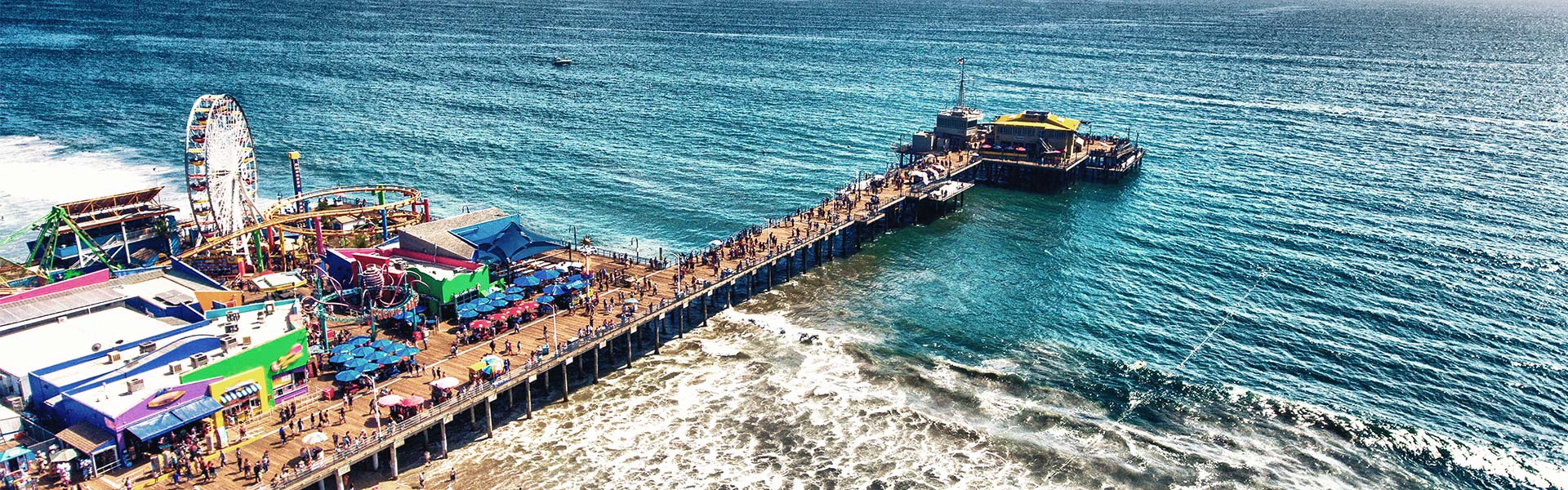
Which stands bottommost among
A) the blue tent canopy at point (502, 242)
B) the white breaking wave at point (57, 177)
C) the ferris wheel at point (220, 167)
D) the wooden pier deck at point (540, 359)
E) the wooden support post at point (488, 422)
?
the wooden support post at point (488, 422)

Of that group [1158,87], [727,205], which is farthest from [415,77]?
[1158,87]

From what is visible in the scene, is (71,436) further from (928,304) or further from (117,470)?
(928,304)

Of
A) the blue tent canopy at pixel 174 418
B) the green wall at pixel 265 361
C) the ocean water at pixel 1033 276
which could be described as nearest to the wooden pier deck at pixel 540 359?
the blue tent canopy at pixel 174 418

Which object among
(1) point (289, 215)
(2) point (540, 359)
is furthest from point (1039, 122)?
(1) point (289, 215)

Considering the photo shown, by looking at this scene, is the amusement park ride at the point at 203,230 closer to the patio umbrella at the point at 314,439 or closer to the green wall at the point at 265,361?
the green wall at the point at 265,361

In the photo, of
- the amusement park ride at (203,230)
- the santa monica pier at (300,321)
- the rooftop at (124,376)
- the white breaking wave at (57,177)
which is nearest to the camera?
the rooftop at (124,376)

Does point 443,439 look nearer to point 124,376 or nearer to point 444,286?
point 444,286

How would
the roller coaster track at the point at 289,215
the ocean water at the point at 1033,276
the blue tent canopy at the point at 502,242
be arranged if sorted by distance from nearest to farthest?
the ocean water at the point at 1033,276 → the roller coaster track at the point at 289,215 → the blue tent canopy at the point at 502,242
